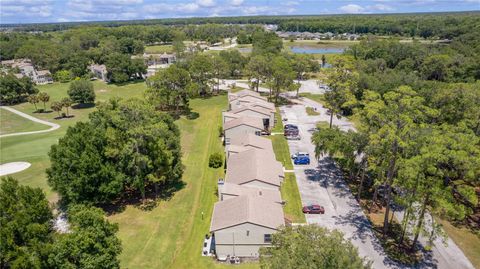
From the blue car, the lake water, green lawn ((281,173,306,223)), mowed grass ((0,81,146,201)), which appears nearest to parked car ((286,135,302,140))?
A: the blue car

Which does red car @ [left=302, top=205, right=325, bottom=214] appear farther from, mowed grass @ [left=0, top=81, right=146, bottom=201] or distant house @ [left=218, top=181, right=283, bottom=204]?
mowed grass @ [left=0, top=81, right=146, bottom=201]

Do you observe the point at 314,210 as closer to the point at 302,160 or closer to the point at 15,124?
the point at 302,160

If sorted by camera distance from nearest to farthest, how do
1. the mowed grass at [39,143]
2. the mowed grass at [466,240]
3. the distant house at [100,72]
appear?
the mowed grass at [466,240] → the mowed grass at [39,143] → the distant house at [100,72]

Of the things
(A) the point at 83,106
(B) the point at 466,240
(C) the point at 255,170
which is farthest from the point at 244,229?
(A) the point at 83,106

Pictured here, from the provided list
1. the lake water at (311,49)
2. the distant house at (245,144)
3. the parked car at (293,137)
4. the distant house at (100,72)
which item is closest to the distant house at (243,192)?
the distant house at (245,144)

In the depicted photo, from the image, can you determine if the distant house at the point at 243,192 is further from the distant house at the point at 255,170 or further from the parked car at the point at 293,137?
the parked car at the point at 293,137
